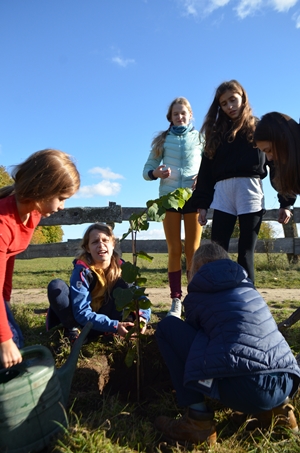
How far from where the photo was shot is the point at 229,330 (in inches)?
75.6

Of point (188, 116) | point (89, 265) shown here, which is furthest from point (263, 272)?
point (89, 265)

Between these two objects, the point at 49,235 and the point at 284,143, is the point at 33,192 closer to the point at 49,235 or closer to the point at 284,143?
the point at 284,143

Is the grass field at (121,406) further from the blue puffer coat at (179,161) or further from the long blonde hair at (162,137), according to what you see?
the long blonde hair at (162,137)

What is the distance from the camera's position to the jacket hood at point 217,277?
207 centimetres

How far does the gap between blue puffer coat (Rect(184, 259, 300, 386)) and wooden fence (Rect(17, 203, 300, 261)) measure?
5461 mm

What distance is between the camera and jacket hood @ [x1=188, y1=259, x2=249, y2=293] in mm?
2068

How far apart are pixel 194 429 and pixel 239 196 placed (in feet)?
6.22

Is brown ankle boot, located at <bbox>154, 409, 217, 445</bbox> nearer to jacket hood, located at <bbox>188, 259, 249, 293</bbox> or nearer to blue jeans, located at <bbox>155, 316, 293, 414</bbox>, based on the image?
blue jeans, located at <bbox>155, 316, 293, 414</bbox>

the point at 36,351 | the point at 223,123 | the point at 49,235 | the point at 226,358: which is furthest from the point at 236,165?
the point at 49,235

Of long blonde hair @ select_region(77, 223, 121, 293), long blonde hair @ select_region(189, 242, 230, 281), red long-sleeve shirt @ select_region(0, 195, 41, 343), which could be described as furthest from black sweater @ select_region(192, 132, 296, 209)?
red long-sleeve shirt @ select_region(0, 195, 41, 343)

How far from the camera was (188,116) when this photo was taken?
400 centimetres

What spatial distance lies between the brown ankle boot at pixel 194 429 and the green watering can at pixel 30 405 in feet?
1.78

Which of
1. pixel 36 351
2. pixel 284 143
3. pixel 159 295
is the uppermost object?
pixel 284 143

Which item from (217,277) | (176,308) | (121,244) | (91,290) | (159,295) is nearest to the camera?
(217,277)
